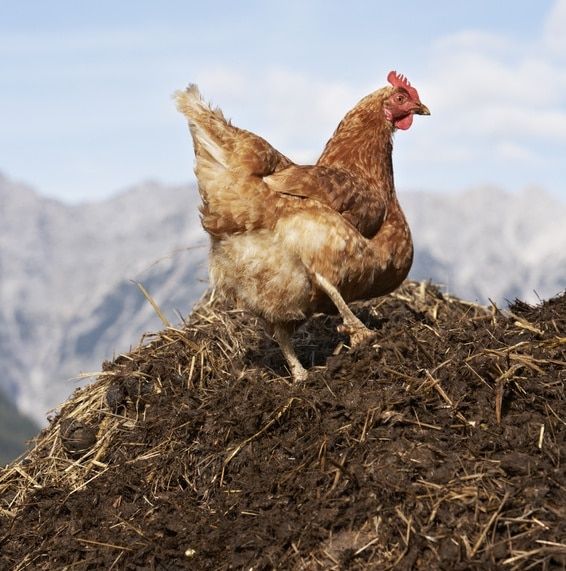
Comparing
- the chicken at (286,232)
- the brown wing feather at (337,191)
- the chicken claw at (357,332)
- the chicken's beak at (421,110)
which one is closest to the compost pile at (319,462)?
the chicken claw at (357,332)

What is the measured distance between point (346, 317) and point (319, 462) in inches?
59.0

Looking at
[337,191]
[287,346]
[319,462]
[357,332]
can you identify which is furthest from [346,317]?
[319,462]

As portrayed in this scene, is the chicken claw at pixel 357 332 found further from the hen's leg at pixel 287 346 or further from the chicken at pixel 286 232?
the hen's leg at pixel 287 346

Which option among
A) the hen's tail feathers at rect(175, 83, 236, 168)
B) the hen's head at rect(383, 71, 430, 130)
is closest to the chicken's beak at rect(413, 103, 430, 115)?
the hen's head at rect(383, 71, 430, 130)

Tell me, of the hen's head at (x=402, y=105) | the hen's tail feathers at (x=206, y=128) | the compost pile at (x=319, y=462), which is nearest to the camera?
the compost pile at (x=319, y=462)

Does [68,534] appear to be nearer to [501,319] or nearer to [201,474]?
[201,474]

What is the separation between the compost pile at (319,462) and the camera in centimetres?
389

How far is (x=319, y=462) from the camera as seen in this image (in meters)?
4.45

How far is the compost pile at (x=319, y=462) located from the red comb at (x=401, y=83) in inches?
73.4

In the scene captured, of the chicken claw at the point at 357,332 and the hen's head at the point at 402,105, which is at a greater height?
the hen's head at the point at 402,105

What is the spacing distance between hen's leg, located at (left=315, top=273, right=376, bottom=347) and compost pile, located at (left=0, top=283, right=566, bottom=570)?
164 mm

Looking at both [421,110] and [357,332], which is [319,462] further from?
[421,110]

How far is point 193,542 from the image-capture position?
4.24m

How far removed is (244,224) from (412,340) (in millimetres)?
1372
